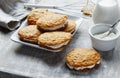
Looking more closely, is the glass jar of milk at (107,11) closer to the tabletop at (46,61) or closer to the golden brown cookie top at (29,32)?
the tabletop at (46,61)

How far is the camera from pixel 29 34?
693mm

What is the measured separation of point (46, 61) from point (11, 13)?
322mm

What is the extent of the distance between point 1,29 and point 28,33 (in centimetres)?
16

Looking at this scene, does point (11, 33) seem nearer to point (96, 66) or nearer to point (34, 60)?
point (34, 60)

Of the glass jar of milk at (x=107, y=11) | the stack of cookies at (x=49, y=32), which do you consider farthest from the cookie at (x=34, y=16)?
the glass jar of milk at (x=107, y=11)

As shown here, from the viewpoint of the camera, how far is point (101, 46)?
67cm

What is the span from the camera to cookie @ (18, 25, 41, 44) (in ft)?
2.25

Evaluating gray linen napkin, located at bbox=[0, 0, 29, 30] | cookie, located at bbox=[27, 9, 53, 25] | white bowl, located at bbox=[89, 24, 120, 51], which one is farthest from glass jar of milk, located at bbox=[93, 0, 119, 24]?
gray linen napkin, located at bbox=[0, 0, 29, 30]

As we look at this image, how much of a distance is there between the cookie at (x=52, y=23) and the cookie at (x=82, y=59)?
10 cm

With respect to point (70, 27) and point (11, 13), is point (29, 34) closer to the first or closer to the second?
point (70, 27)

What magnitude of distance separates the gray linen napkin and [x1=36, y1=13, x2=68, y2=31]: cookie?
14 centimetres


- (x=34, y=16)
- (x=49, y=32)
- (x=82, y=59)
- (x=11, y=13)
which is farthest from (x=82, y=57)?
(x=11, y=13)

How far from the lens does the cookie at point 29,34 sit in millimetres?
687

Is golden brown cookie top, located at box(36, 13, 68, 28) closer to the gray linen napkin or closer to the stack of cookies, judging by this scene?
the stack of cookies
